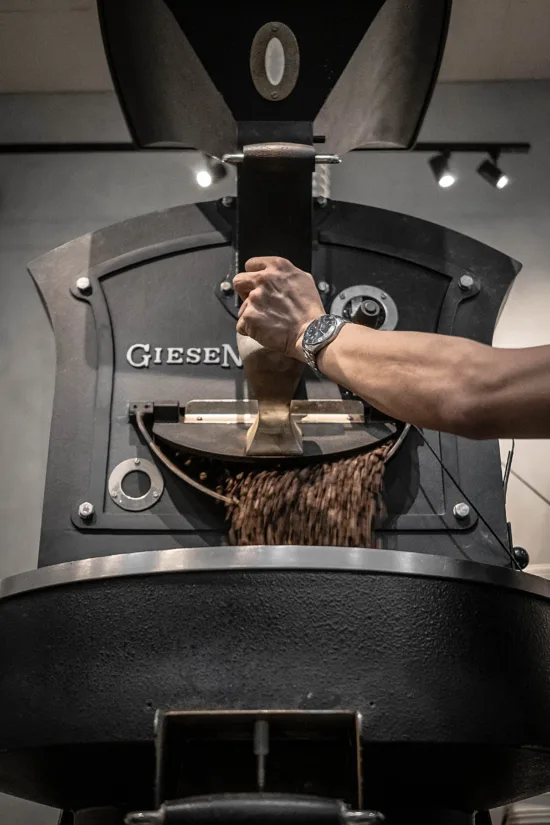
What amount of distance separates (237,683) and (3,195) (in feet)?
6.57

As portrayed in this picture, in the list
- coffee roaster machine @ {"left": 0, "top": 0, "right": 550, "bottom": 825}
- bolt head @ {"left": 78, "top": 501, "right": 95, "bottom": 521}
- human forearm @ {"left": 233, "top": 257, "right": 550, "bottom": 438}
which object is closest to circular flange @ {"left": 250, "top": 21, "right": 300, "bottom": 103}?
coffee roaster machine @ {"left": 0, "top": 0, "right": 550, "bottom": 825}

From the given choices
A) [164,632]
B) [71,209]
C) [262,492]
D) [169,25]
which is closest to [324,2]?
[169,25]

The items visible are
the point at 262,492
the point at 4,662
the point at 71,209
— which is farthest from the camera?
the point at 71,209

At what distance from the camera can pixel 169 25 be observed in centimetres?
154

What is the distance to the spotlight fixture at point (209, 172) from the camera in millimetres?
2619

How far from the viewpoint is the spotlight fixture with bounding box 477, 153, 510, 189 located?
2637mm

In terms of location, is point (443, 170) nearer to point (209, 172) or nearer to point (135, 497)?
point (209, 172)

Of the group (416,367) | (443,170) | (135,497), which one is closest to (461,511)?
(416,367)

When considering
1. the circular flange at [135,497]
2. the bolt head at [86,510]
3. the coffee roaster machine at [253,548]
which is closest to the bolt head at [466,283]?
the coffee roaster machine at [253,548]

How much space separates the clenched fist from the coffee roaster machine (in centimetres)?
15

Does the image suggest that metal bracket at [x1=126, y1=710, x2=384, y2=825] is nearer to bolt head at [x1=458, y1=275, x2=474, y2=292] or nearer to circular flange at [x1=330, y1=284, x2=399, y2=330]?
circular flange at [x1=330, y1=284, x2=399, y2=330]

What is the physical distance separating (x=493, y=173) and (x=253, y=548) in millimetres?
1872

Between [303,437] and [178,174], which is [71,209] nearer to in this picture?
[178,174]

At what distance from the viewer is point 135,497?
1566 mm
